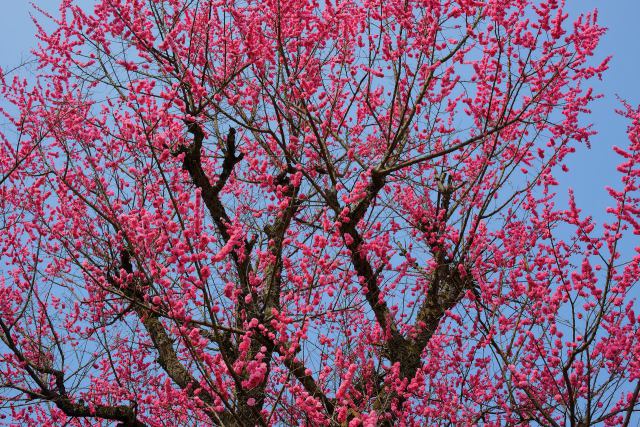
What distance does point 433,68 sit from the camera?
6.00 m

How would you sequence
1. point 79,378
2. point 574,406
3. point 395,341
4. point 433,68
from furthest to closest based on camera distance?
point 395,341
point 79,378
point 433,68
point 574,406

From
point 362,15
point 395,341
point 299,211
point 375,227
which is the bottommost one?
point 395,341

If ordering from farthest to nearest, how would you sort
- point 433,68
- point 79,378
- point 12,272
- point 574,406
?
1. point 12,272
2. point 79,378
3. point 433,68
4. point 574,406

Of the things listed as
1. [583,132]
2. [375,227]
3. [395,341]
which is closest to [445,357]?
[395,341]

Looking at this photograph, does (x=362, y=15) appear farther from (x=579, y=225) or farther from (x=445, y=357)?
(x=445, y=357)

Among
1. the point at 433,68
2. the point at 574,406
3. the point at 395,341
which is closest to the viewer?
the point at 574,406

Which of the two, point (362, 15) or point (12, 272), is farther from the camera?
point (12, 272)

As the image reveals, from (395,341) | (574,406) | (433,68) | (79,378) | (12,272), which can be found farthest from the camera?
(12,272)

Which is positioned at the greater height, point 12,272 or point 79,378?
point 12,272

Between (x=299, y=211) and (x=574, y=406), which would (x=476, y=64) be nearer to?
(x=299, y=211)

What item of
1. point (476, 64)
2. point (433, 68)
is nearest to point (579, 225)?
point (433, 68)

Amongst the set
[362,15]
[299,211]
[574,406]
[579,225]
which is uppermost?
[362,15]

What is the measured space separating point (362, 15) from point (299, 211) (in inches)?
106

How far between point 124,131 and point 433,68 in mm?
3648
